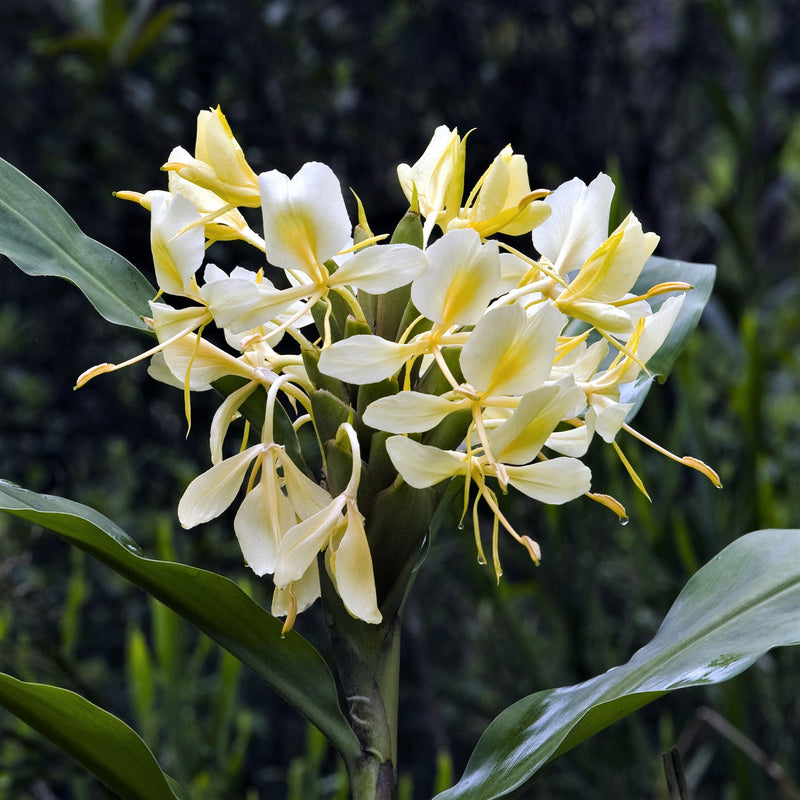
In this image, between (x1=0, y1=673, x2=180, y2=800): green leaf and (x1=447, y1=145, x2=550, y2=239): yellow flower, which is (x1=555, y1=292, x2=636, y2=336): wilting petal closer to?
(x1=447, y1=145, x2=550, y2=239): yellow flower

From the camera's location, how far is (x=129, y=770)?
477 millimetres

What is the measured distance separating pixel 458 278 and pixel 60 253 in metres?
0.28

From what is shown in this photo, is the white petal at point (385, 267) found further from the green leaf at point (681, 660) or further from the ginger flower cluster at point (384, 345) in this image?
the green leaf at point (681, 660)

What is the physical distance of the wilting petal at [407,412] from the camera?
0.44 m

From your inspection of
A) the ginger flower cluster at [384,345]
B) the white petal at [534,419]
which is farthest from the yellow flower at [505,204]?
the white petal at [534,419]

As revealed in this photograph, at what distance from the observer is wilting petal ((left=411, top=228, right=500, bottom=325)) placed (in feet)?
1.43

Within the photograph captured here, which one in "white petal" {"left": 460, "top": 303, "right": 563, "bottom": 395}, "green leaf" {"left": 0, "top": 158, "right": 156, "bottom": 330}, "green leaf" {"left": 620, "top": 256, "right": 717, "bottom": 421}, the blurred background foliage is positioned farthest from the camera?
the blurred background foliage

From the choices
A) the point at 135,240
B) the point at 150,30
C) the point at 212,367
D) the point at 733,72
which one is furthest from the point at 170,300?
the point at 733,72

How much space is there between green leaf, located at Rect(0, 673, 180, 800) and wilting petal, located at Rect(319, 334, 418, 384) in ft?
0.65

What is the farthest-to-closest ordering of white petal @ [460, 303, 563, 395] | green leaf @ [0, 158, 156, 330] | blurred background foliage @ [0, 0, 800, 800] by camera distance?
blurred background foliage @ [0, 0, 800, 800] → green leaf @ [0, 158, 156, 330] → white petal @ [460, 303, 563, 395]

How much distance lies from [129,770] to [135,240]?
1679mm

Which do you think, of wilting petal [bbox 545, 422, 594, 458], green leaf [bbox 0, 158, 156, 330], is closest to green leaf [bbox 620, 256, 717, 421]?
wilting petal [bbox 545, 422, 594, 458]

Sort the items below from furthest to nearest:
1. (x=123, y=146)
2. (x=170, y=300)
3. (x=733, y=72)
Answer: (x=733, y=72) → (x=123, y=146) → (x=170, y=300)

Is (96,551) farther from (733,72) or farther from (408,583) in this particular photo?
(733,72)
